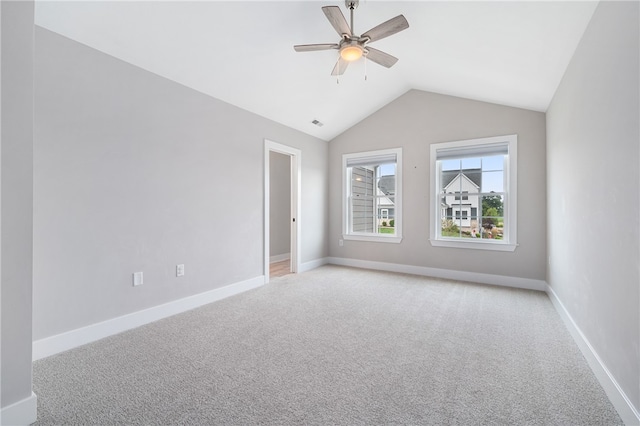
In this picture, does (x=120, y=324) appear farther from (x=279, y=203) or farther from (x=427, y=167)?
(x=427, y=167)

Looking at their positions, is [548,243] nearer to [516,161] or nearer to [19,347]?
[516,161]

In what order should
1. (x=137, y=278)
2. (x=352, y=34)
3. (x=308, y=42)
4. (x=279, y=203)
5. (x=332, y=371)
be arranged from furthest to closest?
(x=279, y=203)
(x=308, y=42)
(x=137, y=278)
(x=352, y=34)
(x=332, y=371)

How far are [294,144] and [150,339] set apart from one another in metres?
3.47

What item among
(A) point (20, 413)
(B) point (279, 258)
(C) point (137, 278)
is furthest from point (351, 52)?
(B) point (279, 258)

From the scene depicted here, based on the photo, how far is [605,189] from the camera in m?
1.83

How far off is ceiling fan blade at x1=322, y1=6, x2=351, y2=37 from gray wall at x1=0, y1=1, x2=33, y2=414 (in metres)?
1.75

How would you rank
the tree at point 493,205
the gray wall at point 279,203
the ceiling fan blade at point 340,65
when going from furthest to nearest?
1. the gray wall at point 279,203
2. the tree at point 493,205
3. the ceiling fan blade at point 340,65

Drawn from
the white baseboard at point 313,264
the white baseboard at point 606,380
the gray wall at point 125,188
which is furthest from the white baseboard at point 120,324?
the white baseboard at point 606,380

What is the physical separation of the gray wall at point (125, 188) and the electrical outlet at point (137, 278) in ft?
0.13

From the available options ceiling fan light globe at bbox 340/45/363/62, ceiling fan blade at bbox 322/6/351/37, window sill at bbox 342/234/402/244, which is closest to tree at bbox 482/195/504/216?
window sill at bbox 342/234/402/244

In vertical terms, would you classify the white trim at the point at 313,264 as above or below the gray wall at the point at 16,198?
below

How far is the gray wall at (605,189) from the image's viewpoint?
58.6 inches

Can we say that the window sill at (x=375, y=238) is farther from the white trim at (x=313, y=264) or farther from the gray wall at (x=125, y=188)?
the gray wall at (x=125, y=188)

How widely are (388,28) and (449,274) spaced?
3.70 meters
